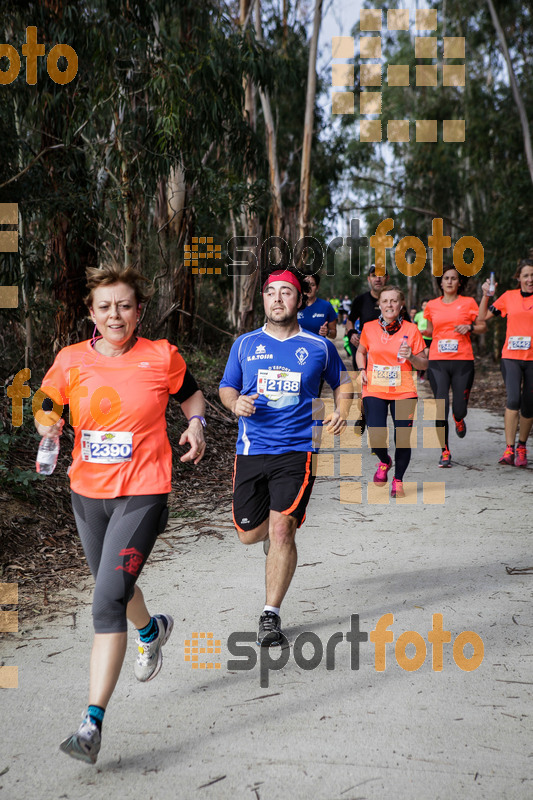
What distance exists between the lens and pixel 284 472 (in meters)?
4.43

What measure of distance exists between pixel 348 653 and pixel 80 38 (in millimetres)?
7939

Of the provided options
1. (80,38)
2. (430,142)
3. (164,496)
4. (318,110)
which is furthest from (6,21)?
(430,142)

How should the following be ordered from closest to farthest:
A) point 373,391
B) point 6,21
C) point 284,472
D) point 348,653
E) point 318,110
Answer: point 348,653
point 284,472
point 373,391
point 6,21
point 318,110

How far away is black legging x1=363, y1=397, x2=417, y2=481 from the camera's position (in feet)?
24.3

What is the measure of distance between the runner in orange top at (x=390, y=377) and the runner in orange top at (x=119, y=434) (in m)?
4.05

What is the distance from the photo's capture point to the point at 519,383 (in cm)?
873

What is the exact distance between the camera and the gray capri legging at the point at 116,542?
3.25 meters

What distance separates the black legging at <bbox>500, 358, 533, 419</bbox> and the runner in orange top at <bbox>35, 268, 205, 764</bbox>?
5800mm

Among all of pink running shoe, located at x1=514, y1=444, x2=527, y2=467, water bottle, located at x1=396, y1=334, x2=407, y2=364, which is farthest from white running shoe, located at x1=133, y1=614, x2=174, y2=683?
pink running shoe, located at x1=514, y1=444, x2=527, y2=467

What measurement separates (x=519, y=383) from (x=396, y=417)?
2044 mm

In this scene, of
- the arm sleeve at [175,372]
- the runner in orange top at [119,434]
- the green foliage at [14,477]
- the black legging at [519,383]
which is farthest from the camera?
the black legging at [519,383]

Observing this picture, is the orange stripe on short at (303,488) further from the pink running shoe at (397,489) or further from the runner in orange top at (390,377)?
the pink running shoe at (397,489)

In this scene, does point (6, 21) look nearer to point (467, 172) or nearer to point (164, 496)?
point (164, 496)

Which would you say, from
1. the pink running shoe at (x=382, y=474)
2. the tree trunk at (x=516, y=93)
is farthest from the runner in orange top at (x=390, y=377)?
the tree trunk at (x=516, y=93)
